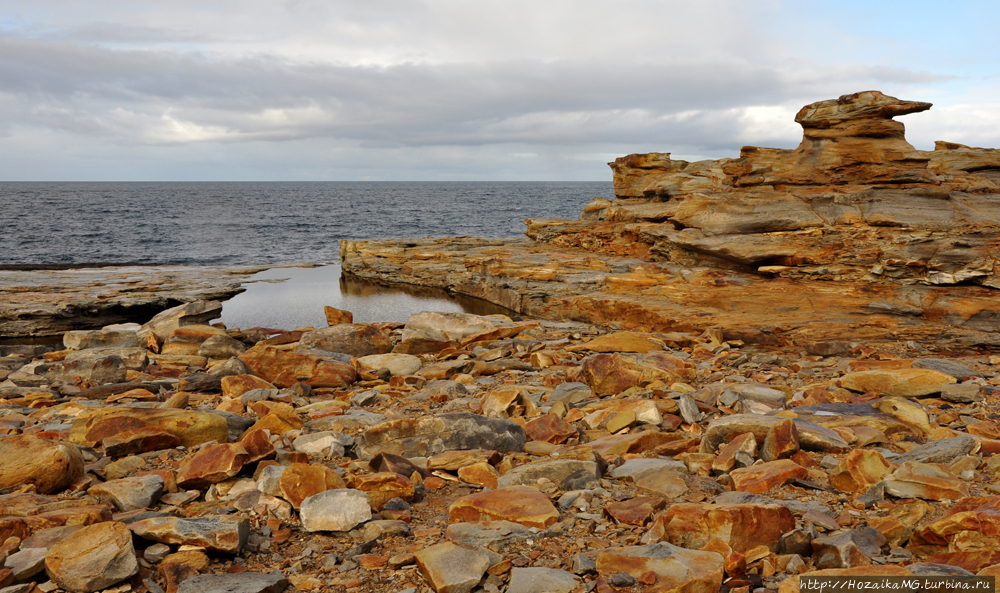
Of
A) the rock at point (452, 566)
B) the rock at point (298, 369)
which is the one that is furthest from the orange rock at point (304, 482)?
the rock at point (298, 369)

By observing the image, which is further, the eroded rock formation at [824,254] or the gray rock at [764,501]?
the eroded rock formation at [824,254]

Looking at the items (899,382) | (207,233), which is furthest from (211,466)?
(207,233)

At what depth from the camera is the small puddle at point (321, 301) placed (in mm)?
20938

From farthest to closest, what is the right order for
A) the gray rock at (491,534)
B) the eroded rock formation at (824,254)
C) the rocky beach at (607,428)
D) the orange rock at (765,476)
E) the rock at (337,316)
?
the rock at (337,316)
the eroded rock formation at (824,254)
the orange rock at (765,476)
the gray rock at (491,534)
the rocky beach at (607,428)

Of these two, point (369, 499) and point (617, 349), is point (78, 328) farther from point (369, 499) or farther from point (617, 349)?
point (369, 499)

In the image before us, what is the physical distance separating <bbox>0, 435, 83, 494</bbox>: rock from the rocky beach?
0.06 feet

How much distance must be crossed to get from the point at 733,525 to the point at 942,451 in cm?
277

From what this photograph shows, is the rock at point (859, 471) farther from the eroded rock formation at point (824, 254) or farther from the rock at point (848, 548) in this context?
the eroded rock formation at point (824, 254)

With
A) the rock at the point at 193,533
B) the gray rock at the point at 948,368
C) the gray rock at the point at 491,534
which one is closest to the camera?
the rock at the point at 193,533

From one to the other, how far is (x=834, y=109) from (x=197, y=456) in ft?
58.8

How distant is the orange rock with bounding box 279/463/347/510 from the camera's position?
4781mm

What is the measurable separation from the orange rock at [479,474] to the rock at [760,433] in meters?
2.02

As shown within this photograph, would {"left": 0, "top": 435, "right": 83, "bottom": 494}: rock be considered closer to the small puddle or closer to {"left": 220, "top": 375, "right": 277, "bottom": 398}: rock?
{"left": 220, "top": 375, "right": 277, "bottom": 398}: rock

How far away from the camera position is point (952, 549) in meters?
3.63
